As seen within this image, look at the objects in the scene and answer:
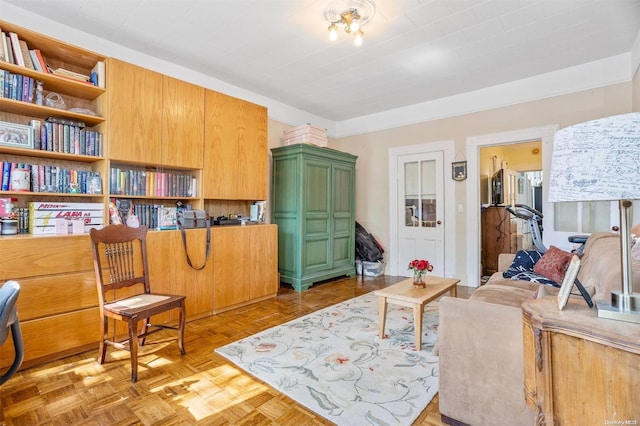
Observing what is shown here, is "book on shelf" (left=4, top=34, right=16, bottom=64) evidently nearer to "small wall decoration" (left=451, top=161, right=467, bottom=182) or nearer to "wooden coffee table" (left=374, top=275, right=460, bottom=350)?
"wooden coffee table" (left=374, top=275, right=460, bottom=350)

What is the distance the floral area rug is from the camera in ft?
5.54

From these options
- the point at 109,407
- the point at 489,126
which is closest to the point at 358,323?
the point at 109,407

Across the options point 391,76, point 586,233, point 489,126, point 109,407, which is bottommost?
point 109,407

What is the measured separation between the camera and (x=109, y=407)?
5.53 feet

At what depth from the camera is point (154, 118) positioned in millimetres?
2885

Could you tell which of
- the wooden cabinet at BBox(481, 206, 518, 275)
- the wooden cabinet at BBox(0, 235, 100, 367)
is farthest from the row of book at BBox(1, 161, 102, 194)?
the wooden cabinet at BBox(481, 206, 518, 275)

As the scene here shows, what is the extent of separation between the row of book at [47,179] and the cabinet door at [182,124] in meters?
0.61

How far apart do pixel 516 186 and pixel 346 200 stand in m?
3.90

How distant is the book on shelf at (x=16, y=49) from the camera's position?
7.39 ft

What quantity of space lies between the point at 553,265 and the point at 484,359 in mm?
1808

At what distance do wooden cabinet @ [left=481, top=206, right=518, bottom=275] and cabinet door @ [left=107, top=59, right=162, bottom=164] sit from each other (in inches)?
193

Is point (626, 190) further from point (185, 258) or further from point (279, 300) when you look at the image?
point (279, 300)

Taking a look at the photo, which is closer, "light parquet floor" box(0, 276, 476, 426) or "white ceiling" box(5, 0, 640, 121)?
"light parquet floor" box(0, 276, 476, 426)

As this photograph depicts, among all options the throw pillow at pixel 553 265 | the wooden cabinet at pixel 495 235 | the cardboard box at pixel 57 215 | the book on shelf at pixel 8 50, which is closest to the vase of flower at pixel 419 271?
the throw pillow at pixel 553 265
